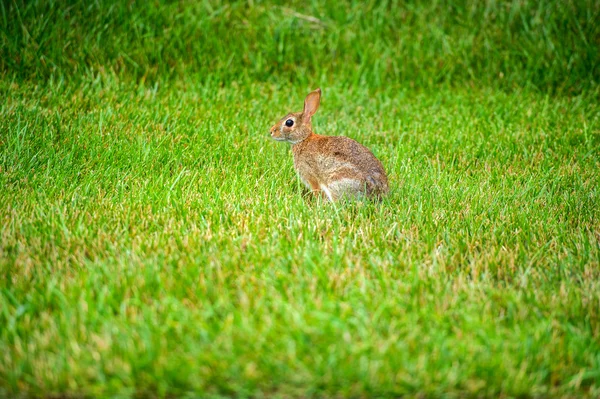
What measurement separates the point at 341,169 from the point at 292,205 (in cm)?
44

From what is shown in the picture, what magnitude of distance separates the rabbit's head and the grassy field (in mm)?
257

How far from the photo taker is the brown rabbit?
15.6 feet

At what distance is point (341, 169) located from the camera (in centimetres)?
482

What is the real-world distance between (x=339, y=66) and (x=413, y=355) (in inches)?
220

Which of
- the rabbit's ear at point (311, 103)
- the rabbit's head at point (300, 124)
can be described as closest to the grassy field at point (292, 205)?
the rabbit's head at point (300, 124)

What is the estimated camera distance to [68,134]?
231 inches

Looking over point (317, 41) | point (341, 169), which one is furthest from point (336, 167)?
point (317, 41)

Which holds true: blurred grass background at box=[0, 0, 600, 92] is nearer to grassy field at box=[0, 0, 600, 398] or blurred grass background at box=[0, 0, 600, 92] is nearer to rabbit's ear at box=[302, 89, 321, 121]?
grassy field at box=[0, 0, 600, 398]

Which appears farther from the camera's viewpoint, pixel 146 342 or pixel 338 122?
pixel 338 122

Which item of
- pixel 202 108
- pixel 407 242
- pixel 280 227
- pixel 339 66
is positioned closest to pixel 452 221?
pixel 407 242

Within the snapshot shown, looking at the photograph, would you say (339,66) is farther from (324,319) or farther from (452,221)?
(324,319)

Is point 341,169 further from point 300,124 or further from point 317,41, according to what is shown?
point 317,41

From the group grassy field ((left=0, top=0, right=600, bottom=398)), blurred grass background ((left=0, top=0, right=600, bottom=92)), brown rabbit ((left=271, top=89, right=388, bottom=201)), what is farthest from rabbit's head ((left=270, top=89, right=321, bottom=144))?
blurred grass background ((left=0, top=0, right=600, bottom=92))

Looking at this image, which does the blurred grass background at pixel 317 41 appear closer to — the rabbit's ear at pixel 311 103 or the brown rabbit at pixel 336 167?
the rabbit's ear at pixel 311 103
